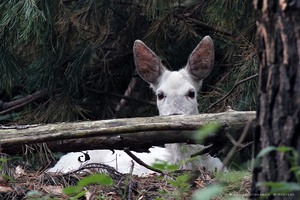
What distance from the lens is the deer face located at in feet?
21.9

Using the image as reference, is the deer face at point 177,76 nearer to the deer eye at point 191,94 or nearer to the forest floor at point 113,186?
the deer eye at point 191,94

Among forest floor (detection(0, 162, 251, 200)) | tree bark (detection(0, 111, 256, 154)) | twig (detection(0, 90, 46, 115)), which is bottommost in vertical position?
forest floor (detection(0, 162, 251, 200))

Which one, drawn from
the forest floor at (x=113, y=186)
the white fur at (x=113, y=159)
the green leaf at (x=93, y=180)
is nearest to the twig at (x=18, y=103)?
the white fur at (x=113, y=159)

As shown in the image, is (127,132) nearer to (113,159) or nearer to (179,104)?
(179,104)

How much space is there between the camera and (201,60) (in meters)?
7.19

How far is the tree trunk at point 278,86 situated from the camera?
Answer: 3.01 metres

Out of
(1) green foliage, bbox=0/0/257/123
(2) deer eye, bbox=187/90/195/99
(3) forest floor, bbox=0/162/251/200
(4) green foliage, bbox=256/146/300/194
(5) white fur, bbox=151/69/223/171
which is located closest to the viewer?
(4) green foliage, bbox=256/146/300/194

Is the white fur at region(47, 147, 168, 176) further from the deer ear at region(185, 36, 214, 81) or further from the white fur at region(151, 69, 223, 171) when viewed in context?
the deer ear at region(185, 36, 214, 81)

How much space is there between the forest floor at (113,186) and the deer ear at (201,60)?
83.9 inches

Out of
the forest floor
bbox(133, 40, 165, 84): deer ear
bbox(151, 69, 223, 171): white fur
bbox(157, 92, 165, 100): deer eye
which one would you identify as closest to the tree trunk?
the forest floor

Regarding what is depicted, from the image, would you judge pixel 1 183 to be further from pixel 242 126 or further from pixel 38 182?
pixel 242 126

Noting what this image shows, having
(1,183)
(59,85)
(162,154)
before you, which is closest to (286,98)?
(1,183)

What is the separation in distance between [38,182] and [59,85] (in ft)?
11.3

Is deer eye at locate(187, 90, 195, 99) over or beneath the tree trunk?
beneath
